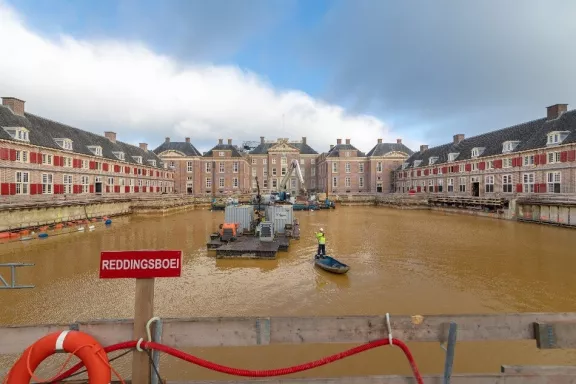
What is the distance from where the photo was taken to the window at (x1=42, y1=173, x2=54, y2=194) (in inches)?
1417

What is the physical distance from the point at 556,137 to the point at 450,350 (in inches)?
1869

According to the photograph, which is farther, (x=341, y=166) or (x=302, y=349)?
(x=341, y=166)

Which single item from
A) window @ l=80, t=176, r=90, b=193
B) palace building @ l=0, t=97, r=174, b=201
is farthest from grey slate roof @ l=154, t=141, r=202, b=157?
window @ l=80, t=176, r=90, b=193

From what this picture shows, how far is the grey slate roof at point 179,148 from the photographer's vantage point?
77.5 meters

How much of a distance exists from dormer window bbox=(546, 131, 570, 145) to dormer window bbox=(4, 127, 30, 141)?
2522 inches

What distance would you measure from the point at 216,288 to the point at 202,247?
951 cm

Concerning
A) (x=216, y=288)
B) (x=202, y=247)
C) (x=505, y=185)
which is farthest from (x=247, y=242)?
(x=505, y=185)

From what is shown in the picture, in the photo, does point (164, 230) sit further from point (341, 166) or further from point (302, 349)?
point (341, 166)

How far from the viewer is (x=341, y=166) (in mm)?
78625

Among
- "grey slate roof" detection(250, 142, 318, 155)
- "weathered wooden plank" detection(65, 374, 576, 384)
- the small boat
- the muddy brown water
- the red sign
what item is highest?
"grey slate roof" detection(250, 142, 318, 155)

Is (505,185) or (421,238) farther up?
(505,185)

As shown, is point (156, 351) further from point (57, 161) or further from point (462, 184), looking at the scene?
point (462, 184)

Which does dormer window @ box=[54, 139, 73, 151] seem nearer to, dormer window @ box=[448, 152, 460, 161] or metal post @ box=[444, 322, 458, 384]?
metal post @ box=[444, 322, 458, 384]

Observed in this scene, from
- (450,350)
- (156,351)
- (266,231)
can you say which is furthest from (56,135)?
(450,350)
